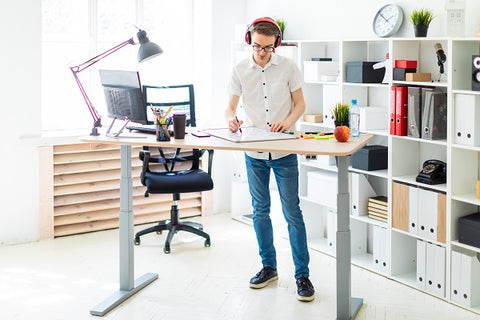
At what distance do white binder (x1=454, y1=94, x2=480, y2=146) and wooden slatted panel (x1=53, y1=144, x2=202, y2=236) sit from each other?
215 centimetres

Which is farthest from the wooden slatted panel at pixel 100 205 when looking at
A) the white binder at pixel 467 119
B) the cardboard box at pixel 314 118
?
the white binder at pixel 467 119

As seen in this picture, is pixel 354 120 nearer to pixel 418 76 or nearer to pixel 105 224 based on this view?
pixel 418 76

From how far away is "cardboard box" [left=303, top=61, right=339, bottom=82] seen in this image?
16.0 ft

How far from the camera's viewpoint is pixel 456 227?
3.96 metres

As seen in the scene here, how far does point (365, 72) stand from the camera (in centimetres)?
454

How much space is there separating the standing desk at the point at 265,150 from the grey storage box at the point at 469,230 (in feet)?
2.28

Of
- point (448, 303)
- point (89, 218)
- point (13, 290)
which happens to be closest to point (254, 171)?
point (448, 303)

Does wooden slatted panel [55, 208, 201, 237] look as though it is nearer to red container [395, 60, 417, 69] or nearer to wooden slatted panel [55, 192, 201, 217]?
wooden slatted panel [55, 192, 201, 217]

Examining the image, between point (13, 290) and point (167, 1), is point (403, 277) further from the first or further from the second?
point (167, 1)

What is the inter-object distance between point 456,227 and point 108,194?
2.88 meters

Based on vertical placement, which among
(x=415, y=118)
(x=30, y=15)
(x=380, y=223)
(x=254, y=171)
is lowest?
(x=380, y=223)

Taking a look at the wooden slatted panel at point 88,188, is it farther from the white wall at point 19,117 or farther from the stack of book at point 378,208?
the stack of book at point 378,208

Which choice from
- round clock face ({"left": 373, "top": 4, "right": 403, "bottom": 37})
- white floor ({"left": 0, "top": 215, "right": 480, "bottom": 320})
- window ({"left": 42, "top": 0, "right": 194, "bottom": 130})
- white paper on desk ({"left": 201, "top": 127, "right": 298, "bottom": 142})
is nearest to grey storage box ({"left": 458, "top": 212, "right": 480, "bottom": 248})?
white floor ({"left": 0, "top": 215, "right": 480, "bottom": 320})

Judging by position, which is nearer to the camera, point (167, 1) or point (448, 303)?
point (448, 303)
